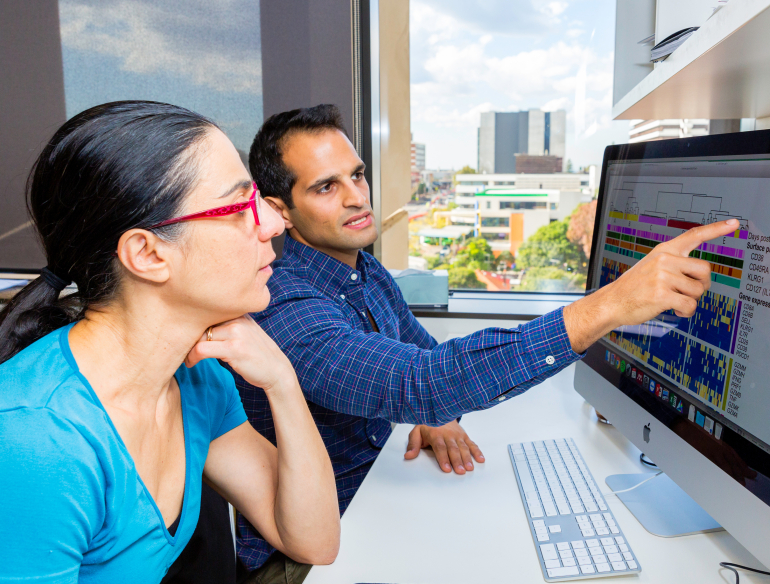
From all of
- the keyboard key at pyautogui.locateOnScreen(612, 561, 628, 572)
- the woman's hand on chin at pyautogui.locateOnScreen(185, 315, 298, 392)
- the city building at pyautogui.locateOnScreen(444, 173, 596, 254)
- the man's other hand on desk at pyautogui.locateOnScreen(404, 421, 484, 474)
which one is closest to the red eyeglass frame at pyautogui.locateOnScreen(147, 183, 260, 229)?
the woman's hand on chin at pyautogui.locateOnScreen(185, 315, 298, 392)

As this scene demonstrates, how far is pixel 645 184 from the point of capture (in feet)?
3.17

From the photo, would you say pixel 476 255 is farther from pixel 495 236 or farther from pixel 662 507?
pixel 662 507

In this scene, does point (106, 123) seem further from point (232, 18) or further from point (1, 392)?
point (232, 18)

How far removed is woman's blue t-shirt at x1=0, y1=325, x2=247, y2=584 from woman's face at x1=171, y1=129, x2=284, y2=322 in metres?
0.18

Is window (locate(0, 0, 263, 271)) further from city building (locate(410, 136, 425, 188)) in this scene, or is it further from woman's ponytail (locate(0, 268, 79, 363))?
woman's ponytail (locate(0, 268, 79, 363))

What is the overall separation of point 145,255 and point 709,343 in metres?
0.77

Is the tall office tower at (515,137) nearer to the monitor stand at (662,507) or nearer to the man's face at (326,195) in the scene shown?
the man's face at (326,195)

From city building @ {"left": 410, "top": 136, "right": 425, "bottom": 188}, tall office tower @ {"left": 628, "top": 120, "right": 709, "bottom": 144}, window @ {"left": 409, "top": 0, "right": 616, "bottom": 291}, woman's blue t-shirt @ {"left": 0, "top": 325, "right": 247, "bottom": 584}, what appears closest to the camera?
woman's blue t-shirt @ {"left": 0, "top": 325, "right": 247, "bottom": 584}

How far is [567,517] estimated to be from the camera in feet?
2.93

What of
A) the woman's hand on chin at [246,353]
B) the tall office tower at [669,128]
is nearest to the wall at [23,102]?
the woman's hand on chin at [246,353]

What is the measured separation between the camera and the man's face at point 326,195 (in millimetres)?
1400

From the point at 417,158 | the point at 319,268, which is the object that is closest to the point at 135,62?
the point at 417,158

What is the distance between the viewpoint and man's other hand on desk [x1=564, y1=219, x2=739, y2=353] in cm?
70

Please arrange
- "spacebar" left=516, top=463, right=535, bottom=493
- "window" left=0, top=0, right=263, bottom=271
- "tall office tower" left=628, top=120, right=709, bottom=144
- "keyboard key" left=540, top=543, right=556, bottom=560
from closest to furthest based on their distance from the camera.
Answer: "keyboard key" left=540, top=543, right=556, bottom=560, "spacebar" left=516, top=463, right=535, bottom=493, "tall office tower" left=628, top=120, right=709, bottom=144, "window" left=0, top=0, right=263, bottom=271
